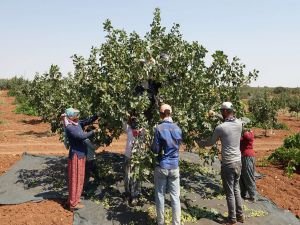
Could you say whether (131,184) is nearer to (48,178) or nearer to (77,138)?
(77,138)

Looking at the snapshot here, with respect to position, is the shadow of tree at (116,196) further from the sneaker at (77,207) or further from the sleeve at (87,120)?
the sleeve at (87,120)

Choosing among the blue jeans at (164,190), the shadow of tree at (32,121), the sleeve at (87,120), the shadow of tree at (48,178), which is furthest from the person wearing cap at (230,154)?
the shadow of tree at (32,121)

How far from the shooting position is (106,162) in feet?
34.4

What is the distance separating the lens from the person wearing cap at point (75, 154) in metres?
7.61

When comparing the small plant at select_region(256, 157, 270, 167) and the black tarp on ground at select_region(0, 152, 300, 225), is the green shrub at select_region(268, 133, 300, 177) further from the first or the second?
the black tarp on ground at select_region(0, 152, 300, 225)

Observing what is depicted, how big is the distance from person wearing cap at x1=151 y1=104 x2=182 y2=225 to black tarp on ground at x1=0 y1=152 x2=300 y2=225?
63cm

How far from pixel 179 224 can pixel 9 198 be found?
A: 144 inches

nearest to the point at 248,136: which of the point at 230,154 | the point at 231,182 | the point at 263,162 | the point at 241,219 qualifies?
the point at 230,154

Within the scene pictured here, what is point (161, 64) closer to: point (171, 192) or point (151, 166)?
point (151, 166)

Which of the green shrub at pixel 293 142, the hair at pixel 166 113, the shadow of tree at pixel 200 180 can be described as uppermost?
the hair at pixel 166 113

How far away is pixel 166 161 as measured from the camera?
22.3ft

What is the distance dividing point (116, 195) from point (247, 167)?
279 centimetres

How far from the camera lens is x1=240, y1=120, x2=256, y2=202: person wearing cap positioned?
28.3 ft

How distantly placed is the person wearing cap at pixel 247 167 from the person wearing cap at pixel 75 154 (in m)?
3.25
